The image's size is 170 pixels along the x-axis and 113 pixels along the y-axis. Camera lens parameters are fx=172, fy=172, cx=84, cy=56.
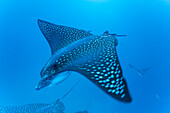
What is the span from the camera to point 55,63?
2.50 m

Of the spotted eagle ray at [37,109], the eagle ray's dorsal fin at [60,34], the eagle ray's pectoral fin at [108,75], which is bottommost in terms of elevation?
the eagle ray's pectoral fin at [108,75]

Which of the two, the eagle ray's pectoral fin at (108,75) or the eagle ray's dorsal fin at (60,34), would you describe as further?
the eagle ray's dorsal fin at (60,34)

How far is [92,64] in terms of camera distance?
2230 millimetres

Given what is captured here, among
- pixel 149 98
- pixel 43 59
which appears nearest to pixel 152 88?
pixel 149 98

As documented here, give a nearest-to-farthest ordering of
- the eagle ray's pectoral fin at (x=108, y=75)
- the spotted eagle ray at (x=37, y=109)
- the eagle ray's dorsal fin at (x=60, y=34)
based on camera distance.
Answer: the eagle ray's pectoral fin at (x=108, y=75) < the eagle ray's dorsal fin at (x=60, y=34) < the spotted eagle ray at (x=37, y=109)

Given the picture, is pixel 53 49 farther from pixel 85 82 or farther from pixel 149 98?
pixel 149 98

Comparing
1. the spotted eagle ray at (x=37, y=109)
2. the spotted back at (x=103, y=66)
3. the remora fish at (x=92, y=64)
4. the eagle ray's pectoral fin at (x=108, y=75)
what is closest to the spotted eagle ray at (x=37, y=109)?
the spotted eagle ray at (x=37, y=109)

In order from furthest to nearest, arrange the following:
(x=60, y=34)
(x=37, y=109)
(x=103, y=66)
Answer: (x=37, y=109), (x=60, y=34), (x=103, y=66)

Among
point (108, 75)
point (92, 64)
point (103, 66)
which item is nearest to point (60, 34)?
point (92, 64)

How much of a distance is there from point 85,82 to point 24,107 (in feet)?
11.0

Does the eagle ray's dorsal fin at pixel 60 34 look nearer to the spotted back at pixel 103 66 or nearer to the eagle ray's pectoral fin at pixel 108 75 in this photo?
the spotted back at pixel 103 66

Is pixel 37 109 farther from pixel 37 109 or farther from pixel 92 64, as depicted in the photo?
pixel 92 64

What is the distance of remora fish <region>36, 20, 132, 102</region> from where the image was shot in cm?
185

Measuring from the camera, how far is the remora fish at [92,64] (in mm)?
1850
